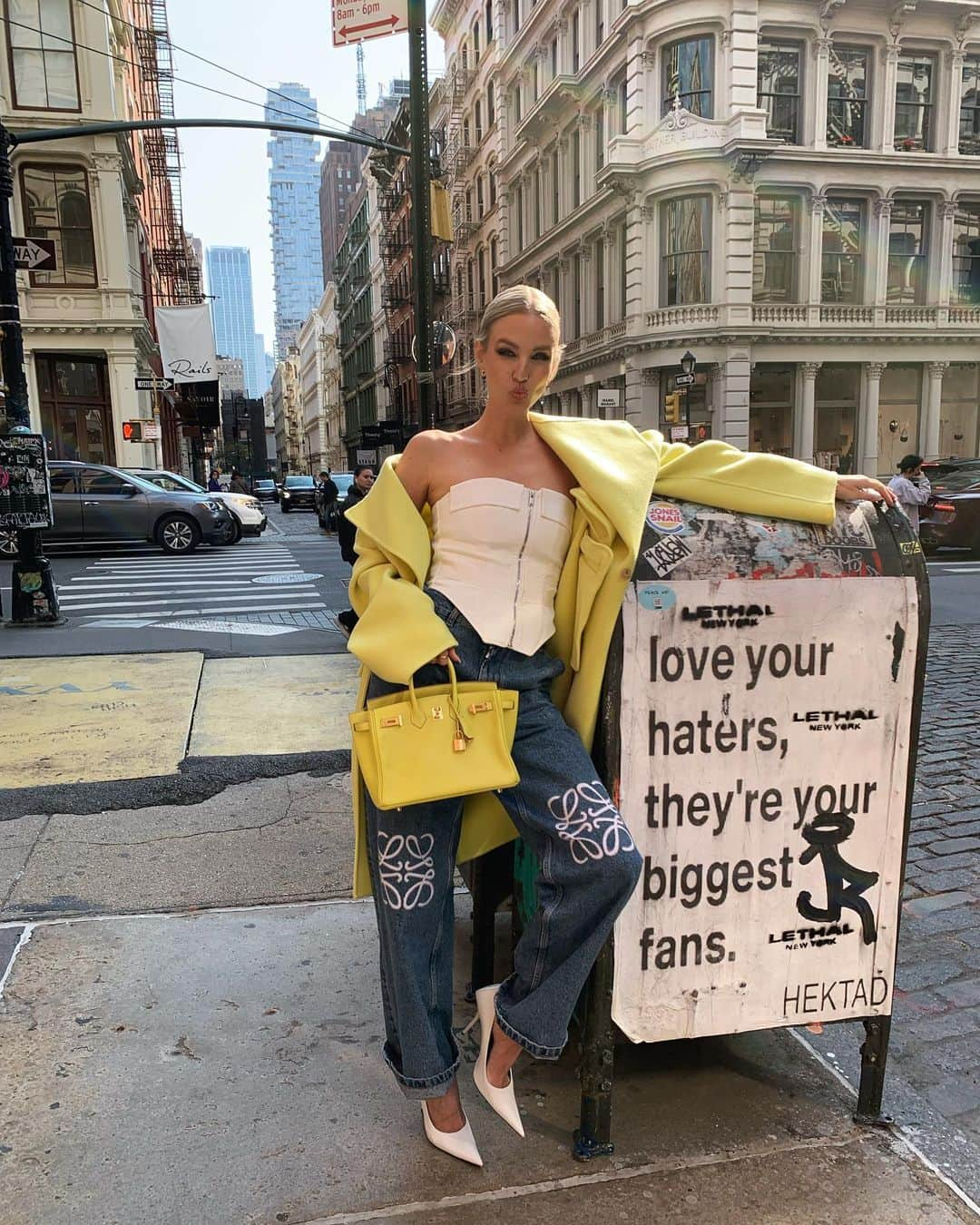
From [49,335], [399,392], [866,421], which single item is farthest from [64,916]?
[399,392]

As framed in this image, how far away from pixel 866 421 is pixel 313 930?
31.6 m

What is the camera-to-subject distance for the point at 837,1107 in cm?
238

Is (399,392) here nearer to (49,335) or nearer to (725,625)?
(49,335)

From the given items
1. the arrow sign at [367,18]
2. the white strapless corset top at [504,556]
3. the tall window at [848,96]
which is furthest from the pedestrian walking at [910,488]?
the tall window at [848,96]

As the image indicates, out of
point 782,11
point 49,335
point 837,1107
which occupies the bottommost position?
point 837,1107

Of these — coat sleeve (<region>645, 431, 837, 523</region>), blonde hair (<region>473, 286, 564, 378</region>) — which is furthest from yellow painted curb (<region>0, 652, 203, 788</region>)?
coat sleeve (<region>645, 431, 837, 523</region>)

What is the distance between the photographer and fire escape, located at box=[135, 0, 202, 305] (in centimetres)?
3812

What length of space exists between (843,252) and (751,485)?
1285 inches

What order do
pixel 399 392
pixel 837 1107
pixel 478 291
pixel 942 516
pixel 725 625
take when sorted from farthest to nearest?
pixel 399 392, pixel 478 291, pixel 942 516, pixel 837 1107, pixel 725 625

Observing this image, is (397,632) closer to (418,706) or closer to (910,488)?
(418,706)

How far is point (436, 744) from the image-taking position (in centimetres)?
202

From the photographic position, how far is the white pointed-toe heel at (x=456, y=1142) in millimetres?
2170

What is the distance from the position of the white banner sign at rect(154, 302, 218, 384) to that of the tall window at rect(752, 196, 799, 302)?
55.8ft

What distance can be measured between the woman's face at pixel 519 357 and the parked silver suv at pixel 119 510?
18.1 m
